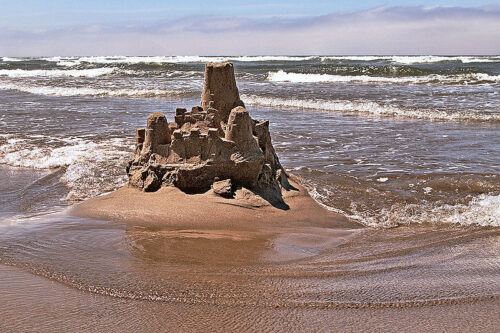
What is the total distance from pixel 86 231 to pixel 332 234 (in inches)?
92.6

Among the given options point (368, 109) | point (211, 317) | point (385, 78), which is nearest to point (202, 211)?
point (211, 317)

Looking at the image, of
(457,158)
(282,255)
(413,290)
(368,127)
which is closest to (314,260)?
(282,255)

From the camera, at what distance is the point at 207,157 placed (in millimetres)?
5402

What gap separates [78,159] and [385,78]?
Answer: 2428 cm

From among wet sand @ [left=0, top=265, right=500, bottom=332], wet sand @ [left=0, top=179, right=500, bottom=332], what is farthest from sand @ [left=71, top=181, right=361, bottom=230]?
wet sand @ [left=0, top=265, right=500, bottom=332]

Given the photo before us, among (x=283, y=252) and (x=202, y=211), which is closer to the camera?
(x=283, y=252)

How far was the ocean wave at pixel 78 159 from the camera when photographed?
274 inches

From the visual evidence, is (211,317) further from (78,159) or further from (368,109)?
(368,109)

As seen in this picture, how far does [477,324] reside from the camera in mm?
2984

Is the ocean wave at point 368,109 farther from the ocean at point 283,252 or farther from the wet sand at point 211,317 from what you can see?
the wet sand at point 211,317

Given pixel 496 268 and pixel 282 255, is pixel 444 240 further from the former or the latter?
pixel 282 255

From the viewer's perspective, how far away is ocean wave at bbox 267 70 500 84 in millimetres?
25625

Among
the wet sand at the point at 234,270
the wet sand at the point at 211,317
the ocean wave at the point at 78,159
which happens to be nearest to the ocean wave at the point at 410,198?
the wet sand at the point at 234,270

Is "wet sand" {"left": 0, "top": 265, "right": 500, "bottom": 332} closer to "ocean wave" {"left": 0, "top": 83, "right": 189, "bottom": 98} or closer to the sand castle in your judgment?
the sand castle
